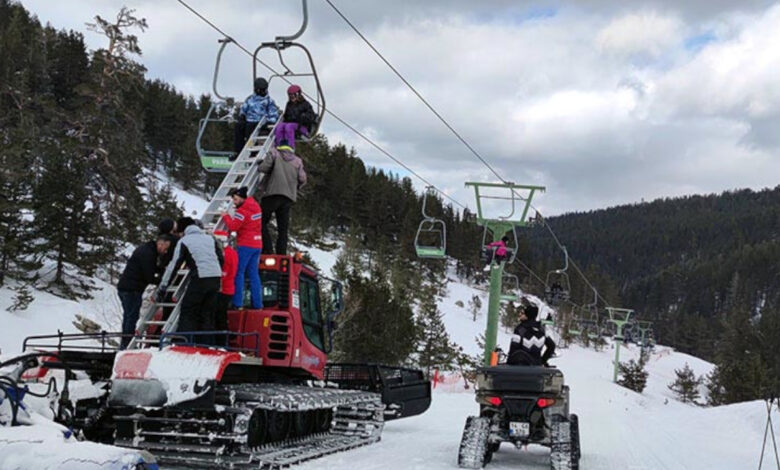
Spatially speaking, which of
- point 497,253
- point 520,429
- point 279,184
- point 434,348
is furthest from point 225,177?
point 434,348

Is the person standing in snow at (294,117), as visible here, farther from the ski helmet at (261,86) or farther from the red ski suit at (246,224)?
the red ski suit at (246,224)

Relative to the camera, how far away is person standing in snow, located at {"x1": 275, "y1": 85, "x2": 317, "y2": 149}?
37.5 feet

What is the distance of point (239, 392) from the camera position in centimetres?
777

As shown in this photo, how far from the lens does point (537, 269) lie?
418 feet

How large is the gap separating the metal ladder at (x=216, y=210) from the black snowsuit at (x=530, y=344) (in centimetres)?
433

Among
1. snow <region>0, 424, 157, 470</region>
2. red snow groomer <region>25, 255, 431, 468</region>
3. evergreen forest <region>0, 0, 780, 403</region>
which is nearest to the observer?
snow <region>0, 424, 157, 470</region>

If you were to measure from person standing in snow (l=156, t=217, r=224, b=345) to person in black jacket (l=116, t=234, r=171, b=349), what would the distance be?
60 cm

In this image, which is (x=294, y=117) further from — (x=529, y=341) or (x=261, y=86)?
(x=529, y=341)

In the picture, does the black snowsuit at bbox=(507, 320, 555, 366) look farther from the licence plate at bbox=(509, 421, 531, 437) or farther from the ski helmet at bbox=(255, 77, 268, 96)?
the ski helmet at bbox=(255, 77, 268, 96)

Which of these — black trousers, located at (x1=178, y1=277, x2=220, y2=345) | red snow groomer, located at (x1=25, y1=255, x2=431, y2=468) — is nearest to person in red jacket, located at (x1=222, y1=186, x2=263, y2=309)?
red snow groomer, located at (x1=25, y1=255, x2=431, y2=468)

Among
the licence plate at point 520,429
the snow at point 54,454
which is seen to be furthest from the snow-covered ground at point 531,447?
the licence plate at point 520,429

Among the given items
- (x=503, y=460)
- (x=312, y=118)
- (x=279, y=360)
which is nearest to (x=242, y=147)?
(x=312, y=118)

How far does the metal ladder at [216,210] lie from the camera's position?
8445 millimetres

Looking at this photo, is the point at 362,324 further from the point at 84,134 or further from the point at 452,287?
the point at 452,287
